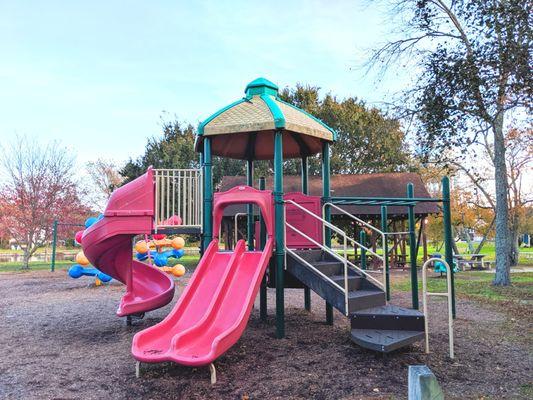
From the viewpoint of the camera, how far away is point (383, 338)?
5355 mm

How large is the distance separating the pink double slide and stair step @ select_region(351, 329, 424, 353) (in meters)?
1.48

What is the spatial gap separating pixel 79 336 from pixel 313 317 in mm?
4484

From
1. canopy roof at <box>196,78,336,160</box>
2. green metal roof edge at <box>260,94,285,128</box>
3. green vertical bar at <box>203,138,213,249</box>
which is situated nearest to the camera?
green metal roof edge at <box>260,94,285,128</box>

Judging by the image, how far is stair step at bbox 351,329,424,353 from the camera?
510 centimetres

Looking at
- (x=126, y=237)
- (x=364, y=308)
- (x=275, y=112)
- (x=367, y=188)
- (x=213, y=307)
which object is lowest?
(x=364, y=308)

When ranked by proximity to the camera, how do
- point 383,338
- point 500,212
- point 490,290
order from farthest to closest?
point 500,212
point 490,290
point 383,338

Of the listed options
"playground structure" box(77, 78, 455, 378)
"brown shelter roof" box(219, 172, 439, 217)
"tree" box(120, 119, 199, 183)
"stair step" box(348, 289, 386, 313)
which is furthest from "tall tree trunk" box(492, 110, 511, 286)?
"tree" box(120, 119, 199, 183)

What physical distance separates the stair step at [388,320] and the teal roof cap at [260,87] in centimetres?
454

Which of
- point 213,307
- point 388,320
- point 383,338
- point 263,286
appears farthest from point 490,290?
point 213,307

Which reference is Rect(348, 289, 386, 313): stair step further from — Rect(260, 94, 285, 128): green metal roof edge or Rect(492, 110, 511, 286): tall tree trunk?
Rect(492, 110, 511, 286): tall tree trunk

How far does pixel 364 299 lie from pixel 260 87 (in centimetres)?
448

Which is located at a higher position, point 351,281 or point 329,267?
point 329,267

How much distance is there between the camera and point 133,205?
6.70 metres

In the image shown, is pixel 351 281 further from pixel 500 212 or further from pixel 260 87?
pixel 500 212
